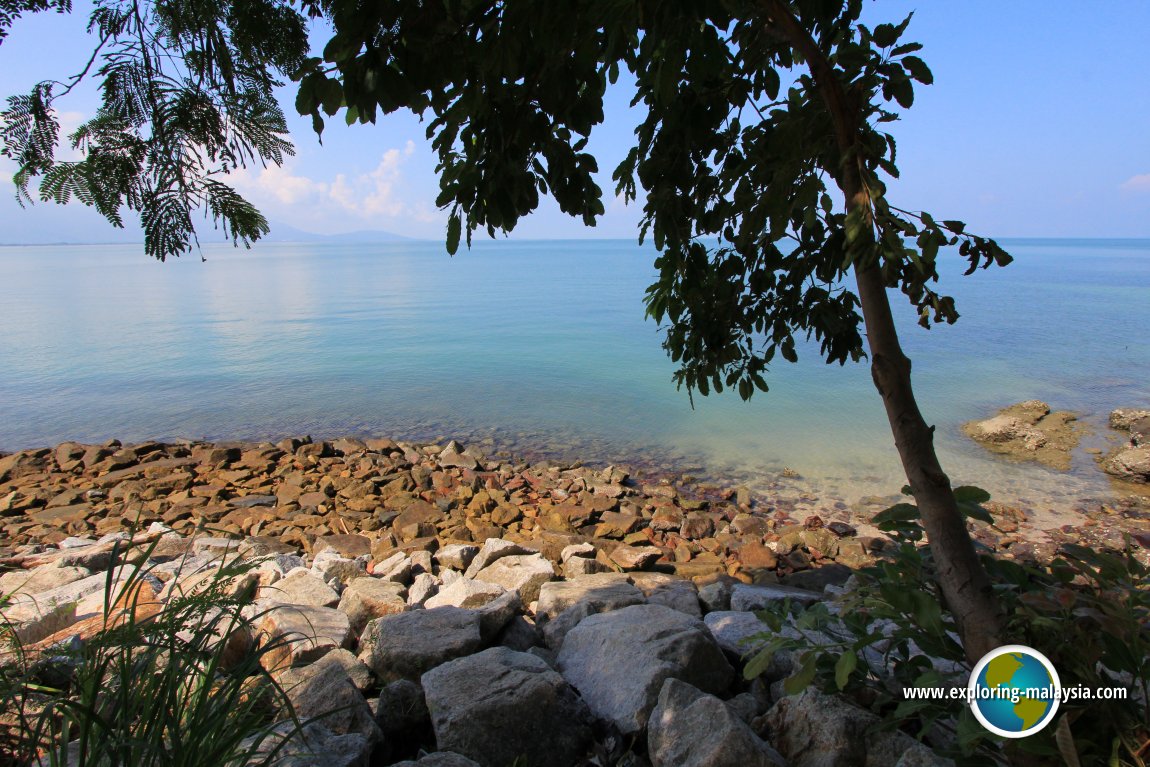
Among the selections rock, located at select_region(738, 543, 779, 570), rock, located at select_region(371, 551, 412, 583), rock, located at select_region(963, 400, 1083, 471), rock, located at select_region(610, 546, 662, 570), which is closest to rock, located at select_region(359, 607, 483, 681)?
rock, located at select_region(371, 551, 412, 583)

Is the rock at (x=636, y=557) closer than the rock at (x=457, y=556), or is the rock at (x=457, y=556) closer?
the rock at (x=457, y=556)

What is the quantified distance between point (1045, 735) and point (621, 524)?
5.09 m

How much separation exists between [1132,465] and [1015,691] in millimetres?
8873

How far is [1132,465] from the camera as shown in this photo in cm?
841

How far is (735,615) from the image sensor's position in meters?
3.68

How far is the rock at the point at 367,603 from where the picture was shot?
12.8 ft

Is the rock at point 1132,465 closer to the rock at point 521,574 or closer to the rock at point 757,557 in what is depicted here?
the rock at point 757,557

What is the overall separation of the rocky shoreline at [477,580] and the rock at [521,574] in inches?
0.6

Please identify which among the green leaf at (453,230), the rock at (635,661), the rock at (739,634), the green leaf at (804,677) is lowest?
the rock at (739,634)

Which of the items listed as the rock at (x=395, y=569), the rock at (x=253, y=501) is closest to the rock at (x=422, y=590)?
the rock at (x=395, y=569)

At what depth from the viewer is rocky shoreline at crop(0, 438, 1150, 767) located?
2439 mm

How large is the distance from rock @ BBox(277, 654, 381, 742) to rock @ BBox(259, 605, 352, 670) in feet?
0.50

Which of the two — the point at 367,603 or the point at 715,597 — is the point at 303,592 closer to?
the point at 367,603

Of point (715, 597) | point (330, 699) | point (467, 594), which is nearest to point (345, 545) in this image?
point (467, 594)
